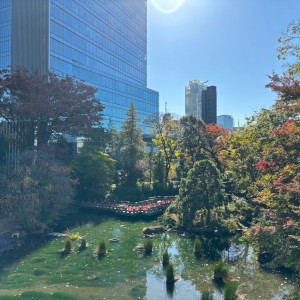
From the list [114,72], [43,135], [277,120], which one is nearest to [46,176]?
[43,135]

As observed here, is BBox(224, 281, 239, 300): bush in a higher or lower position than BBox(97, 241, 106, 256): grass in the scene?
higher

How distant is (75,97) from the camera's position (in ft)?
97.6

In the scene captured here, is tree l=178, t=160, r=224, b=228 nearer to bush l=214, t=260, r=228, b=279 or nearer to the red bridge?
bush l=214, t=260, r=228, b=279

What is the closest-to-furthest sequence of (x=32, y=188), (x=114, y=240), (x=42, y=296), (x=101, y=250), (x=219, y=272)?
(x=42, y=296) → (x=219, y=272) → (x=101, y=250) → (x=114, y=240) → (x=32, y=188)

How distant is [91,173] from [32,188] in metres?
10.2

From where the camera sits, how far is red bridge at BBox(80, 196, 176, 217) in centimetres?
2684

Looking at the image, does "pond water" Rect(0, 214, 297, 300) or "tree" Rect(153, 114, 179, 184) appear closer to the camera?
"pond water" Rect(0, 214, 297, 300)

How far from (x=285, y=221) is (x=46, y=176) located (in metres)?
17.8

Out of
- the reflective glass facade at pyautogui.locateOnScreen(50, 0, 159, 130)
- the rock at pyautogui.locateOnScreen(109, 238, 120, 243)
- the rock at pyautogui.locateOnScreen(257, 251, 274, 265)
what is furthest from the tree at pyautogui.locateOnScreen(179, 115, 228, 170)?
the reflective glass facade at pyautogui.locateOnScreen(50, 0, 159, 130)

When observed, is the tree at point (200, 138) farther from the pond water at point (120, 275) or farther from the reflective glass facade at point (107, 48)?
the reflective glass facade at point (107, 48)

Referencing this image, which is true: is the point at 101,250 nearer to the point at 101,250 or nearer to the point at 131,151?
the point at 101,250

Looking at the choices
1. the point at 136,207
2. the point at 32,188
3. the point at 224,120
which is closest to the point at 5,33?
the point at 32,188

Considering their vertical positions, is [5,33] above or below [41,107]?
above

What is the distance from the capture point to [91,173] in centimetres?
3108
